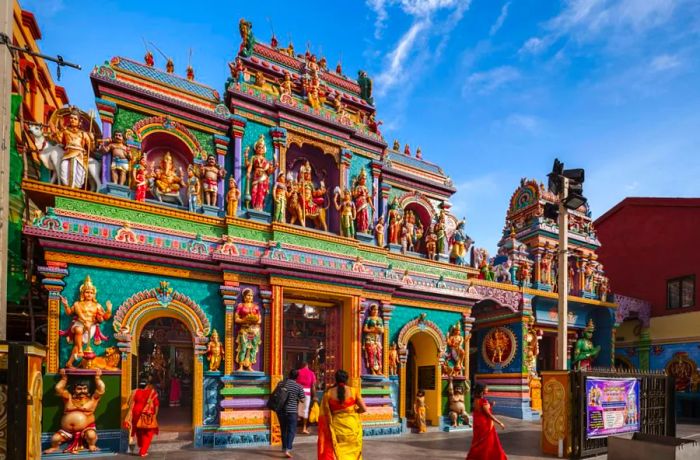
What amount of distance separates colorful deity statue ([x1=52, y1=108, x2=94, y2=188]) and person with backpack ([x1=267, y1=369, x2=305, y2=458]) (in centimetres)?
620

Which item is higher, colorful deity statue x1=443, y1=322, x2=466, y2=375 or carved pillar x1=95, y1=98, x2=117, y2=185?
carved pillar x1=95, y1=98, x2=117, y2=185

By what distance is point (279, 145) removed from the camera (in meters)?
13.3

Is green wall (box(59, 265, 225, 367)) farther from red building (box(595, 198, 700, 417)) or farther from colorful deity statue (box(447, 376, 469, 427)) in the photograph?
red building (box(595, 198, 700, 417))

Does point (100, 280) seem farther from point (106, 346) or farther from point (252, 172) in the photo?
point (252, 172)

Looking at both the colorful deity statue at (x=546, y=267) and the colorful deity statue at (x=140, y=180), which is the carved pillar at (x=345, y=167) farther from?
the colorful deity statue at (x=546, y=267)

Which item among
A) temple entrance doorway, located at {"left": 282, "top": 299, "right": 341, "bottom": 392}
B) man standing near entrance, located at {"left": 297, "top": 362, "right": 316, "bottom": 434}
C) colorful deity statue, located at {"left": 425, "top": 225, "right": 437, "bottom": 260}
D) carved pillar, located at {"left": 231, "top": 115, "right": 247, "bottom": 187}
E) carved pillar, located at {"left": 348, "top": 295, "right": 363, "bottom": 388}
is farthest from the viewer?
temple entrance doorway, located at {"left": 282, "top": 299, "right": 341, "bottom": 392}

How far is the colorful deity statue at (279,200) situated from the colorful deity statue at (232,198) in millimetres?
972

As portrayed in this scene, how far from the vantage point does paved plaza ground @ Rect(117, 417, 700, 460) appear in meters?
9.67

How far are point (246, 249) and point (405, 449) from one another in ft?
19.5

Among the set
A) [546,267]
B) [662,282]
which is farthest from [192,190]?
[662,282]

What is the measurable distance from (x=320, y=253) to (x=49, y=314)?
245 inches

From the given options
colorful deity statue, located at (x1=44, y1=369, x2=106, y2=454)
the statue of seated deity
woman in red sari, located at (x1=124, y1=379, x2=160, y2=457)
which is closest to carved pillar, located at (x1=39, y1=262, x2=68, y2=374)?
colorful deity statue, located at (x1=44, y1=369, x2=106, y2=454)

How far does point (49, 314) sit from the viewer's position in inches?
377

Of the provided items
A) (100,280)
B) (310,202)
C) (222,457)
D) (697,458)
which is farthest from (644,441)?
(100,280)
